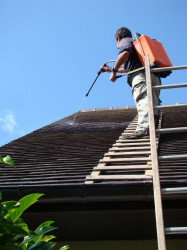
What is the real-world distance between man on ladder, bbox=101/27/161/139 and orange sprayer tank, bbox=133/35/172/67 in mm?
293

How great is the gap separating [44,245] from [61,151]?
2780 mm

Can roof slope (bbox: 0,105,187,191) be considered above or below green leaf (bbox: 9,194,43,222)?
above

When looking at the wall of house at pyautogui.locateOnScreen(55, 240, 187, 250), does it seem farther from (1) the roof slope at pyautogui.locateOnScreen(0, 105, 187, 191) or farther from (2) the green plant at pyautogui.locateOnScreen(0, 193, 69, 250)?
(2) the green plant at pyautogui.locateOnScreen(0, 193, 69, 250)

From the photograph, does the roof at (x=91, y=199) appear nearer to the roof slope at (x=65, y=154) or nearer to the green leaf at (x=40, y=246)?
the roof slope at (x=65, y=154)

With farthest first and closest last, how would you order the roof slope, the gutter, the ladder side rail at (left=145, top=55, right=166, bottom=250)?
1. the roof slope
2. the gutter
3. the ladder side rail at (left=145, top=55, right=166, bottom=250)

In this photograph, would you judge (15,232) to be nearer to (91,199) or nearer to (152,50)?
(91,199)

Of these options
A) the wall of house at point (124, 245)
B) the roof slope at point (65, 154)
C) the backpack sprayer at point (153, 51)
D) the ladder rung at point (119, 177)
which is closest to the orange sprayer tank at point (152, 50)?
the backpack sprayer at point (153, 51)

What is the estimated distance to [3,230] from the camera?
151 cm

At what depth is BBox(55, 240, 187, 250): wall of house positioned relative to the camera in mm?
2668

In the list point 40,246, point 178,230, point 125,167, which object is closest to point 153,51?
point 125,167

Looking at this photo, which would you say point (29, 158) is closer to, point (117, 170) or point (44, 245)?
point (117, 170)

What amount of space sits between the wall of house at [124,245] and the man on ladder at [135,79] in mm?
1663

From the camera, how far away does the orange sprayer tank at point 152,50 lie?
3.76 m

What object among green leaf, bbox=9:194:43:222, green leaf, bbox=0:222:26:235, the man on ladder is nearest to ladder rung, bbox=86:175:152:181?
green leaf, bbox=9:194:43:222
